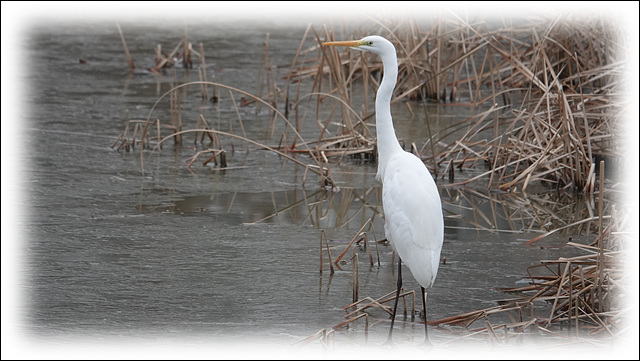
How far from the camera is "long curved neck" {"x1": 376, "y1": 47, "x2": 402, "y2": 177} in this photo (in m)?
3.97

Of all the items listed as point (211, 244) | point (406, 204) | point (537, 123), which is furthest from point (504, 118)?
point (406, 204)

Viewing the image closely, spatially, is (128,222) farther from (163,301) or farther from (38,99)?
(38,99)

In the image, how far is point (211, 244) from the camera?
4.53 metres

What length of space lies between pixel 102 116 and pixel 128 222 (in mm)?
2986

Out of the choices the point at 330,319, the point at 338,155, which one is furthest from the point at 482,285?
the point at 338,155

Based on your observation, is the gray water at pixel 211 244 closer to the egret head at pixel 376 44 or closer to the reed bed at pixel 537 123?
the reed bed at pixel 537 123

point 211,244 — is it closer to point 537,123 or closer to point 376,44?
point 376,44

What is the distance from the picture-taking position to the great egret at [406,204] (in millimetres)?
3504

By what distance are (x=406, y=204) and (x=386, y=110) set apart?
58 centimetres

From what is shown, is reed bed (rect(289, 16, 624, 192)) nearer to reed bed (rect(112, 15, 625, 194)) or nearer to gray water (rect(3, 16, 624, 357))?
reed bed (rect(112, 15, 625, 194))

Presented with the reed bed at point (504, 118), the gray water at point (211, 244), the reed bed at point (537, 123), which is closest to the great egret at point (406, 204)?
the gray water at point (211, 244)

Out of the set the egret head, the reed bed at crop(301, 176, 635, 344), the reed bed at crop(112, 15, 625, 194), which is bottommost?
the reed bed at crop(301, 176, 635, 344)

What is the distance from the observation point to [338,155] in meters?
6.34

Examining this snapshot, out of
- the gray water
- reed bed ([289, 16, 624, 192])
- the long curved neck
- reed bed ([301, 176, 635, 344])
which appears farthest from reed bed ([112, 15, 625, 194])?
reed bed ([301, 176, 635, 344])
